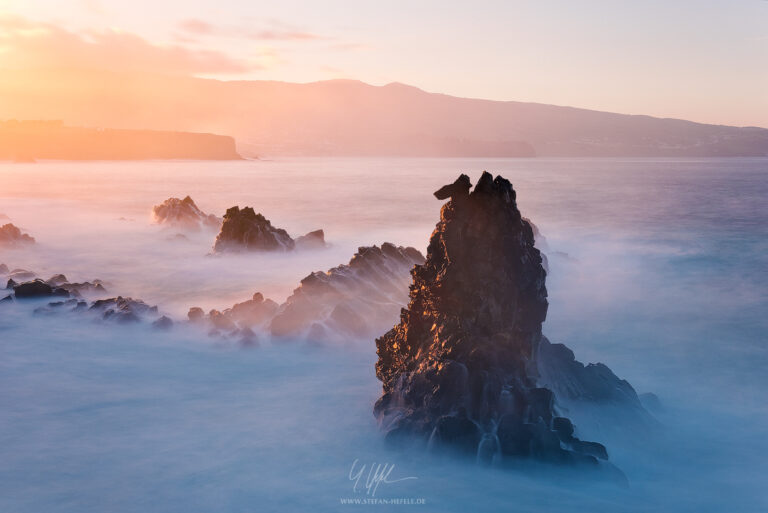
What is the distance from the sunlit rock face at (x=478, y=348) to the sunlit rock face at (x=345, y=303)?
4.06 meters

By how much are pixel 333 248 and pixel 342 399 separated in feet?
61.9

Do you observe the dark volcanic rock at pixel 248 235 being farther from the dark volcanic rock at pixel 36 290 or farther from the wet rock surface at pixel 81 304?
the dark volcanic rock at pixel 36 290

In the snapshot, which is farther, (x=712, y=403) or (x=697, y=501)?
(x=712, y=403)

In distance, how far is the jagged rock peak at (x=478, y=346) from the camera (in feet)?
30.6

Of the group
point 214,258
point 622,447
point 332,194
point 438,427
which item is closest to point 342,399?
point 438,427

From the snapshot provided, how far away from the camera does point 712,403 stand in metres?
12.5

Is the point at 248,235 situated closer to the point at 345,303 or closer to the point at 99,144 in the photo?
the point at 345,303

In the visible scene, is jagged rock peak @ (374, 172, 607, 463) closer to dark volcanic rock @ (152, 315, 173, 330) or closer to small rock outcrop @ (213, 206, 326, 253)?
dark volcanic rock @ (152, 315, 173, 330)

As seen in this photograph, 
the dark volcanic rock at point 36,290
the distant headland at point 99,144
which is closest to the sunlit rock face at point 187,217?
the dark volcanic rock at point 36,290

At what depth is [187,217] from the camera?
3469cm

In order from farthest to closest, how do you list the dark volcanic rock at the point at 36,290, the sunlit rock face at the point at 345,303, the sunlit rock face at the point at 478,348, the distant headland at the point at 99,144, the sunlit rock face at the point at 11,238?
the distant headland at the point at 99,144, the sunlit rock face at the point at 11,238, the dark volcanic rock at the point at 36,290, the sunlit rock face at the point at 345,303, the sunlit rock face at the point at 478,348

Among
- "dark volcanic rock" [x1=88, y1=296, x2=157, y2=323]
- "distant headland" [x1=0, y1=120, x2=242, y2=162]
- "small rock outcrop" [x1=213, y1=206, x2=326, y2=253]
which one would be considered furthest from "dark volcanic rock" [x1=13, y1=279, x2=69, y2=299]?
"distant headland" [x1=0, y1=120, x2=242, y2=162]

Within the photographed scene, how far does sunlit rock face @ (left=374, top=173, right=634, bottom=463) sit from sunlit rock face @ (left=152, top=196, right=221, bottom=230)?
25657 millimetres

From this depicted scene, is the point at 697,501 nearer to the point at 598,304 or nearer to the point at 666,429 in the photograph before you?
the point at 666,429
